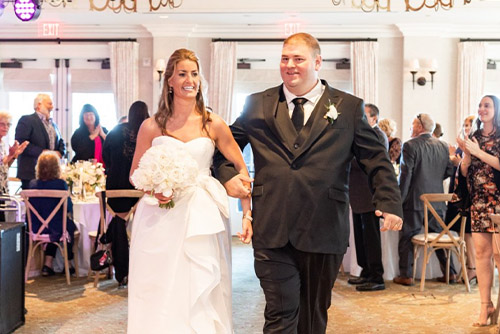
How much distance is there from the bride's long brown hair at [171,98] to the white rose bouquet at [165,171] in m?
0.29

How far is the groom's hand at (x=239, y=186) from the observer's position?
3.55 m

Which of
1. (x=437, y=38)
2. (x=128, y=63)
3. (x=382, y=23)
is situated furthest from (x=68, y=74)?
(x=437, y=38)

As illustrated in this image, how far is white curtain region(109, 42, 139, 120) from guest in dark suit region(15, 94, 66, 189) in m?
3.17

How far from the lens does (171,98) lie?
4.14 meters

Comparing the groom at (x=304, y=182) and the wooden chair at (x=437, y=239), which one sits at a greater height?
the groom at (x=304, y=182)

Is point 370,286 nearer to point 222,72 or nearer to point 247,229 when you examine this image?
point 247,229

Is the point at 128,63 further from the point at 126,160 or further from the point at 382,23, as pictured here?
the point at 126,160

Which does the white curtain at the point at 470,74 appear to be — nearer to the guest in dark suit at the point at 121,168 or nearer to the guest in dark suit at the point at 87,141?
the guest in dark suit at the point at 87,141

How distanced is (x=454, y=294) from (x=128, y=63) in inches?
283

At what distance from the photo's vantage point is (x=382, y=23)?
457 inches

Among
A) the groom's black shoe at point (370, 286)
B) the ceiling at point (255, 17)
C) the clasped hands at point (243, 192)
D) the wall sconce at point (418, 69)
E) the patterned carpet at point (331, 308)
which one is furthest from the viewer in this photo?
the wall sconce at point (418, 69)

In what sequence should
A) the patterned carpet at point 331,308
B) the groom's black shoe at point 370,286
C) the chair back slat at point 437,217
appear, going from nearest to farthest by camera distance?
the patterned carpet at point 331,308 < the chair back slat at point 437,217 < the groom's black shoe at point 370,286

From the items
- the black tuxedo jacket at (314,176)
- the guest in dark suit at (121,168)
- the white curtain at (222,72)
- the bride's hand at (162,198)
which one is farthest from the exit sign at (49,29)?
the black tuxedo jacket at (314,176)

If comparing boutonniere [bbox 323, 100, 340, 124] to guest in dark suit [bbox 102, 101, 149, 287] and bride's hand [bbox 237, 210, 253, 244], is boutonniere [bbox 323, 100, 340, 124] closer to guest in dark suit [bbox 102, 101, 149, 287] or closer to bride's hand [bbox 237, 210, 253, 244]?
bride's hand [bbox 237, 210, 253, 244]
